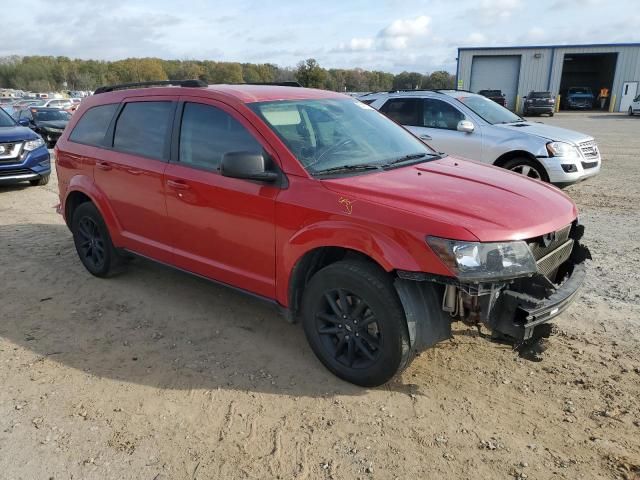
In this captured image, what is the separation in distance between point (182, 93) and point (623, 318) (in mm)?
3971

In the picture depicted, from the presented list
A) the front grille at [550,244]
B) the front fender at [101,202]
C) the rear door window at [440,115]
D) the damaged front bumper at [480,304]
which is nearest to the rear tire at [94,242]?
the front fender at [101,202]

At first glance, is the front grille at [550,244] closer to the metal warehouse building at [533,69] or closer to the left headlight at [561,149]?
the left headlight at [561,149]

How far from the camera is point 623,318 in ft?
13.5

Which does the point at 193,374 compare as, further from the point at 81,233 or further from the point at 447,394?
the point at 81,233

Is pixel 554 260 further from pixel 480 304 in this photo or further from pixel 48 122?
pixel 48 122

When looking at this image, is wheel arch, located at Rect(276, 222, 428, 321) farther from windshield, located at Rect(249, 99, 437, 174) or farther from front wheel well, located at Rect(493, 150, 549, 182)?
front wheel well, located at Rect(493, 150, 549, 182)

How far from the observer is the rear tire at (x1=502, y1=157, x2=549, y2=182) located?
7984mm

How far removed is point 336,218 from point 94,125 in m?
3.19

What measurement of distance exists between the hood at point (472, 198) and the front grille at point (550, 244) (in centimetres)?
8

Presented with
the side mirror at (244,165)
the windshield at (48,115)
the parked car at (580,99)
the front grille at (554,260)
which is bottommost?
the parked car at (580,99)

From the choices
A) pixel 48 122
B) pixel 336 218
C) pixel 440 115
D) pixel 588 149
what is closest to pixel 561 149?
pixel 588 149

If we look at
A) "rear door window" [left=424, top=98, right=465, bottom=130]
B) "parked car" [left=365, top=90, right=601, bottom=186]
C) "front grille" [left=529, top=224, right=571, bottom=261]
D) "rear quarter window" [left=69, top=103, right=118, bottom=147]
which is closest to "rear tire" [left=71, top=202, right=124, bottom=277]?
"rear quarter window" [left=69, top=103, right=118, bottom=147]

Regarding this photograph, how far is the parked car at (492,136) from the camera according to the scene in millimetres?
7941

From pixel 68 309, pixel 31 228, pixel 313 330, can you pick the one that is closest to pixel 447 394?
pixel 313 330
